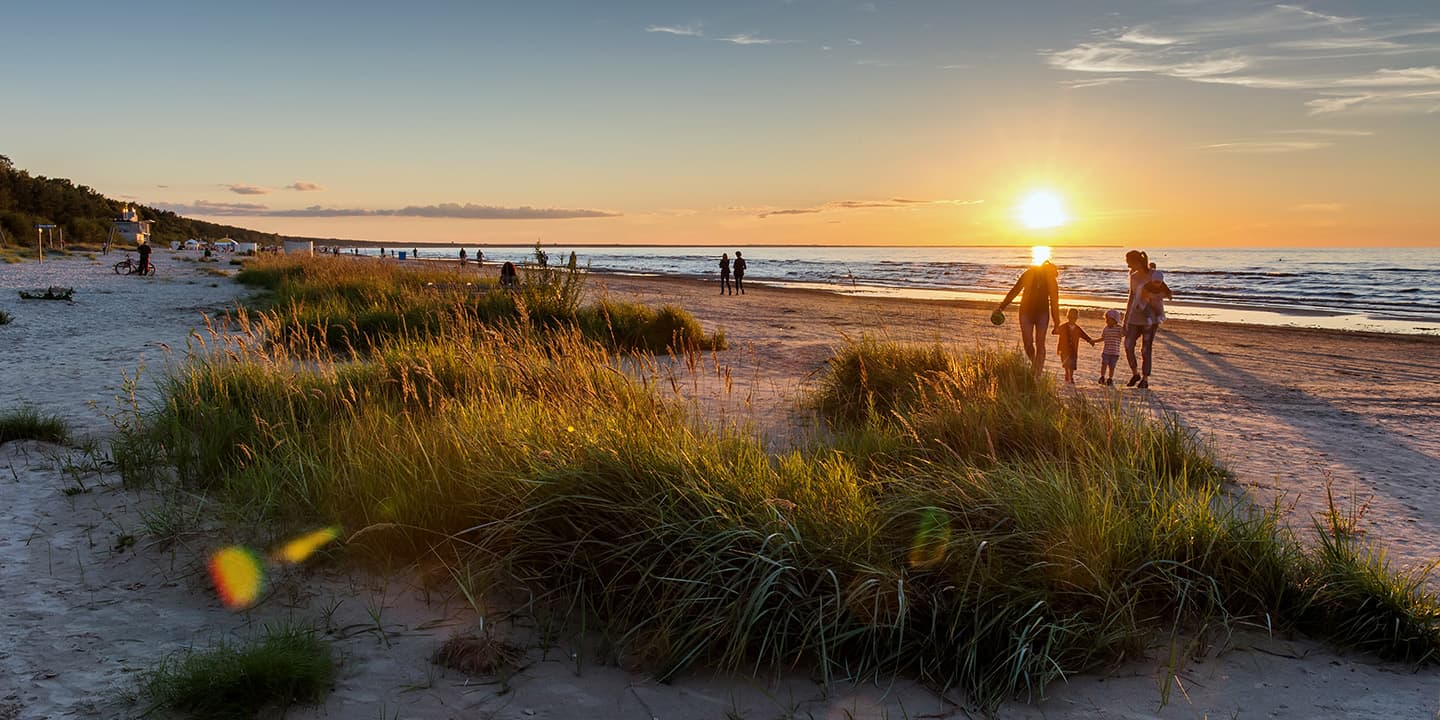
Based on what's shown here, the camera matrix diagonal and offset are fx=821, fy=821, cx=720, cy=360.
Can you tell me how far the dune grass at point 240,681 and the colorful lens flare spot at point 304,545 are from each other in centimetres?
101

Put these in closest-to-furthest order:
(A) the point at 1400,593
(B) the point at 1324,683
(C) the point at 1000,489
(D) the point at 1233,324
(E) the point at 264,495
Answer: (B) the point at 1324,683
(A) the point at 1400,593
(C) the point at 1000,489
(E) the point at 264,495
(D) the point at 1233,324

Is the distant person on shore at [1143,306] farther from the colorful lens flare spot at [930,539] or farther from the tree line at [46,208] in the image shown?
the tree line at [46,208]

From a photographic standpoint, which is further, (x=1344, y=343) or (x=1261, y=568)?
(x=1344, y=343)

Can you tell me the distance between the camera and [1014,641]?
342 centimetres

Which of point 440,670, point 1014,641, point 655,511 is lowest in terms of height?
point 440,670

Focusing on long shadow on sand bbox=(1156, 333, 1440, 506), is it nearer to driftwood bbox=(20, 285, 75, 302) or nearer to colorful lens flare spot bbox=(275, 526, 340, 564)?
colorful lens flare spot bbox=(275, 526, 340, 564)

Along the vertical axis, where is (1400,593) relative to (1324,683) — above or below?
above

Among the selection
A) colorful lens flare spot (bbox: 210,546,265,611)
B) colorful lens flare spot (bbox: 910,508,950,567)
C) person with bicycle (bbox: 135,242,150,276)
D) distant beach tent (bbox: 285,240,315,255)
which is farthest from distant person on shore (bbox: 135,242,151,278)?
colorful lens flare spot (bbox: 910,508,950,567)

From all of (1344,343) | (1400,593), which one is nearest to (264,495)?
(1400,593)

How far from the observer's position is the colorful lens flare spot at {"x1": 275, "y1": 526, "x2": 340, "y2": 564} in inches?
170

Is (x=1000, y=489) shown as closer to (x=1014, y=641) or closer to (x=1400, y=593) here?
(x=1014, y=641)

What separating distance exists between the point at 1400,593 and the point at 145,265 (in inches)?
1514

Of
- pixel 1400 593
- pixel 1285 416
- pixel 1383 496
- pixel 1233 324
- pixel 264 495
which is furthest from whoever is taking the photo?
pixel 1233 324

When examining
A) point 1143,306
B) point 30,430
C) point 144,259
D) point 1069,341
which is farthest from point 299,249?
point 1143,306
